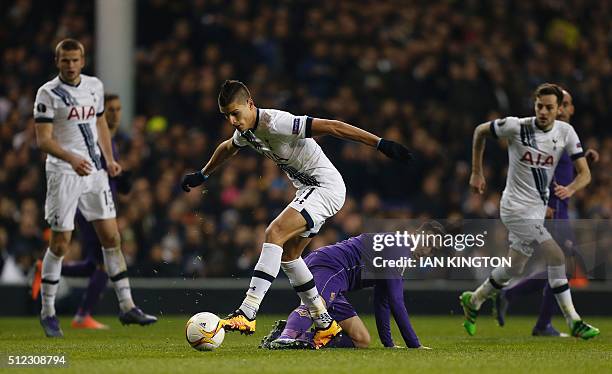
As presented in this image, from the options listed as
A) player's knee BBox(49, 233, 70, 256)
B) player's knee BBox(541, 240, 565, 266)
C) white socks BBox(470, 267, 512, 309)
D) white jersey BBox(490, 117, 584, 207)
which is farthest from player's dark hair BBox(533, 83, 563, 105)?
player's knee BBox(49, 233, 70, 256)

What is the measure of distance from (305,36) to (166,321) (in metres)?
6.10

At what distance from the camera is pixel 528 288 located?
459 inches

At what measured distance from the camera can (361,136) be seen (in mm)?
8172

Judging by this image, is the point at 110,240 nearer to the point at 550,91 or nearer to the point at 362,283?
the point at 362,283

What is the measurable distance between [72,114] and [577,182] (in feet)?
14.3

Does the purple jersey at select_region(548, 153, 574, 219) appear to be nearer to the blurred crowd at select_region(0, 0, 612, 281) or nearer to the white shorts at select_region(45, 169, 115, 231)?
the white shorts at select_region(45, 169, 115, 231)

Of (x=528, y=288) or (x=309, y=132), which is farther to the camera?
(x=528, y=288)

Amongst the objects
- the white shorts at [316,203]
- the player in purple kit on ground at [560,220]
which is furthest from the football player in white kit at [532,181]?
the white shorts at [316,203]

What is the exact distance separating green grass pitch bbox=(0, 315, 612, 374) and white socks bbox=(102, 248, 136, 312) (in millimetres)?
297

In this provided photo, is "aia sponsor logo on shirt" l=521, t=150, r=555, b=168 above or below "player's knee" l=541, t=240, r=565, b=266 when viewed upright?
above

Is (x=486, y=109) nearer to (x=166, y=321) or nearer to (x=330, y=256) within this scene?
(x=166, y=321)

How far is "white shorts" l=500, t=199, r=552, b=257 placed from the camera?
35.5 feet

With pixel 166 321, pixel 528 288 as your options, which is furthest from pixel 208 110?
pixel 528 288

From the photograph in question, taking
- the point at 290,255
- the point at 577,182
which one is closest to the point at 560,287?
the point at 577,182
